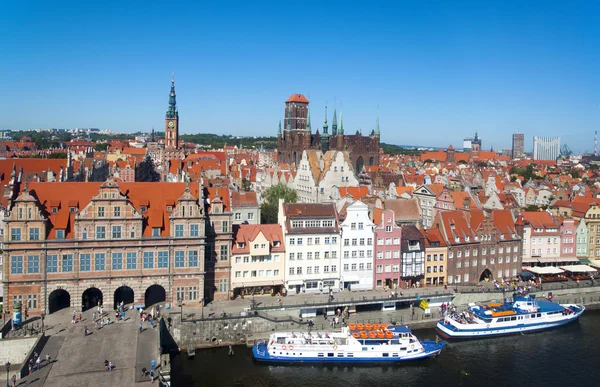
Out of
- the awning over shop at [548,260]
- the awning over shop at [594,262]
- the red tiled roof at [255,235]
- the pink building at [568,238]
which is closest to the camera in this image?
the red tiled roof at [255,235]

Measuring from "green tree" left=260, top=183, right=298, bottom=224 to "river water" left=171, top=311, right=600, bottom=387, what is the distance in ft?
127

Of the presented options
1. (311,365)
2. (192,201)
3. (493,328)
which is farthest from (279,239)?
(493,328)

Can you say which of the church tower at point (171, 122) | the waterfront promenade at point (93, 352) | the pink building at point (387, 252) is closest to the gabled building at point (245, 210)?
the pink building at point (387, 252)

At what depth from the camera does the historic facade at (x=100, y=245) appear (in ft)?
189

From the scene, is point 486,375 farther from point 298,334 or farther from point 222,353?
point 222,353

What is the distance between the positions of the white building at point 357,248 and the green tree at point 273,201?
26.5 metres

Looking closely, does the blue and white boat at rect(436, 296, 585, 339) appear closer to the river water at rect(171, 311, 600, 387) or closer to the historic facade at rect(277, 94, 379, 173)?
the river water at rect(171, 311, 600, 387)

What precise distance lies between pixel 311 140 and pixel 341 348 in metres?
118

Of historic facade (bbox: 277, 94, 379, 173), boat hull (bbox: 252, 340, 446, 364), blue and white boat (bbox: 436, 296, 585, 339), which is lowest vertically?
boat hull (bbox: 252, 340, 446, 364)

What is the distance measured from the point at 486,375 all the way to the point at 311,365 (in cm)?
1728

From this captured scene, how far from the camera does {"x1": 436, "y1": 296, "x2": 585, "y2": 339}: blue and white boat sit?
6569 centimetres

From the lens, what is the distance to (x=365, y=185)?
4577 inches

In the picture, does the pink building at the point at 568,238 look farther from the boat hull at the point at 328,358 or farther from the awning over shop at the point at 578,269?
the boat hull at the point at 328,358

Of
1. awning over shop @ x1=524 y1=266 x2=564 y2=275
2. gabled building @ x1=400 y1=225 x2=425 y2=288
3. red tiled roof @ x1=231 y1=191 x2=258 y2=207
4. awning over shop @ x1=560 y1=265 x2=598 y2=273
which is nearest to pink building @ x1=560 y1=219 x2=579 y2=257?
awning over shop @ x1=560 y1=265 x2=598 y2=273
